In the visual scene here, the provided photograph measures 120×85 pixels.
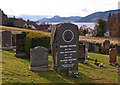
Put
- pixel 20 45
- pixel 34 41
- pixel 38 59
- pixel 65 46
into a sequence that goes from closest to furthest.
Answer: pixel 38 59 < pixel 65 46 < pixel 34 41 < pixel 20 45

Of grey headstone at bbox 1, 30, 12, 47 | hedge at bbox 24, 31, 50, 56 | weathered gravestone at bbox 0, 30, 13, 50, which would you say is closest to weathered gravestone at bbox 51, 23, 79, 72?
hedge at bbox 24, 31, 50, 56

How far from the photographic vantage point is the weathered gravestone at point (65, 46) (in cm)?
1097

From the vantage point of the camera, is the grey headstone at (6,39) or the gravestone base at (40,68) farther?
the grey headstone at (6,39)

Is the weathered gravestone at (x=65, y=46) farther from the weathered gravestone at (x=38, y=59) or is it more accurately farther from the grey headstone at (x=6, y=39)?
the grey headstone at (x=6, y=39)

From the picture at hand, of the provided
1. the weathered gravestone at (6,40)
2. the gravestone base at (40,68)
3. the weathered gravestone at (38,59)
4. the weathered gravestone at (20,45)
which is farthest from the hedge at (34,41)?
the gravestone base at (40,68)

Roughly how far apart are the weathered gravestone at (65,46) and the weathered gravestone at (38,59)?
0.94 m

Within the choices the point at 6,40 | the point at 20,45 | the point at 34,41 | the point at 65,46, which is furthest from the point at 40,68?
the point at 6,40

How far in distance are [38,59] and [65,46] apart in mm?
2324

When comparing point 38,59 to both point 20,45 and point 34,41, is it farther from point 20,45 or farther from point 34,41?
point 20,45

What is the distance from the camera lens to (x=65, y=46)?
11125mm

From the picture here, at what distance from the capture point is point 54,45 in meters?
11.5

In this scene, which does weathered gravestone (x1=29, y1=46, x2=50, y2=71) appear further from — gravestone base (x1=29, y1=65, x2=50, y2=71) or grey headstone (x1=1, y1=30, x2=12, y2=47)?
grey headstone (x1=1, y1=30, x2=12, y2=47)

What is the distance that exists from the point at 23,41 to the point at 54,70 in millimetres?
6533

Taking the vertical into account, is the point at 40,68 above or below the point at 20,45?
below
